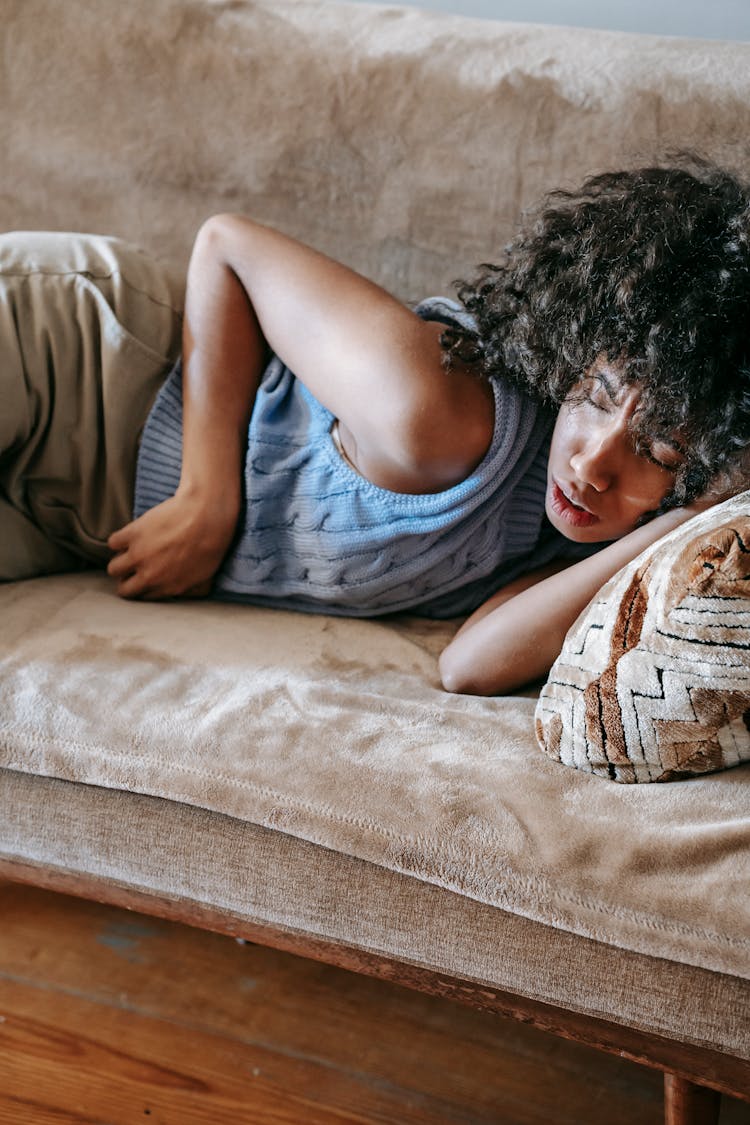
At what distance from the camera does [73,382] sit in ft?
4.14

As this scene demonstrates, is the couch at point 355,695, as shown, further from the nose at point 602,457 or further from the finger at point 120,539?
the nose at point 602,457

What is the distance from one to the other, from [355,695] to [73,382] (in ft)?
1.72

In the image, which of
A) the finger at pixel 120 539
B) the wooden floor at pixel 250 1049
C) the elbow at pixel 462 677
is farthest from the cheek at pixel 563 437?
the wooden floor at pixel 250 1049

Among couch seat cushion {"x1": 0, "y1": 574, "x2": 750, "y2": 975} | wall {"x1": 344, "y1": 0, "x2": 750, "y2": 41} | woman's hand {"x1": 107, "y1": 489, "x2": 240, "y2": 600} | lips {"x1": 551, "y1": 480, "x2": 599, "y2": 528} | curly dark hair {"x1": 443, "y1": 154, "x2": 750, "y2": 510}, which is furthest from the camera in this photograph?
wall {"x1": 344, "y1": 0, "x2": 750, "y2": 41}

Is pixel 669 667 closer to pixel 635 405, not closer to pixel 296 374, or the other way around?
pixel 635 405

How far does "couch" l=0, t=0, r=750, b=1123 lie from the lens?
85 centimetres

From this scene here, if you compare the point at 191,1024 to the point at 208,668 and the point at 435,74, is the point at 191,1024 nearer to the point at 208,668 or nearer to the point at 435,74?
the point at 208,668

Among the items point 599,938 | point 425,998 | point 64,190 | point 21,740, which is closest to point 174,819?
point 21,740

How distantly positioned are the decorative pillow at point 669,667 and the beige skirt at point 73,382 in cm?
64

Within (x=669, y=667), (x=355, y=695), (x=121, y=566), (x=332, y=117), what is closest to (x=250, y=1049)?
(x=355, y=695)

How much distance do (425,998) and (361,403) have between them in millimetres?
699

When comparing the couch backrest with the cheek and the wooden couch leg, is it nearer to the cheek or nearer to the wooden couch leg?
the cheek

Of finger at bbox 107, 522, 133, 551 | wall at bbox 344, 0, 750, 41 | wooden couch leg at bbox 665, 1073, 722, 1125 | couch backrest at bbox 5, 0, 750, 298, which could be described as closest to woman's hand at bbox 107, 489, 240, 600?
finger at bbox 107, 522, 133, 551

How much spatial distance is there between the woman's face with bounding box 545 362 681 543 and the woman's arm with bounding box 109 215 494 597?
0.11m
